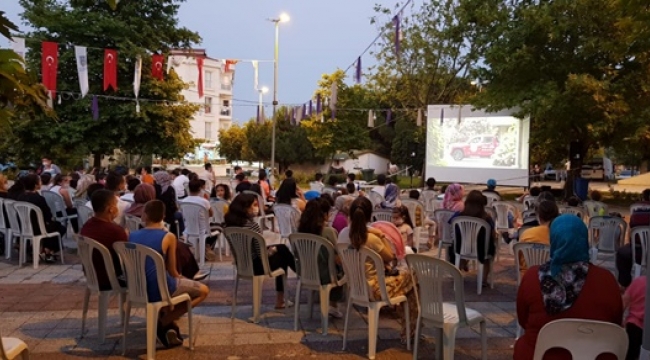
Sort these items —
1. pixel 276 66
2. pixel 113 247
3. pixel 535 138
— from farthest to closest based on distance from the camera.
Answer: pixel 276 66 → pixel 535 138 → pixel 113 247

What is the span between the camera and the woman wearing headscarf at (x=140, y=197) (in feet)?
24.8

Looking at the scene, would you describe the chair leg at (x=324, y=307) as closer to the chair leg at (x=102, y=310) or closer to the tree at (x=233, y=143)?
the chair leg at (x=102, y=310)

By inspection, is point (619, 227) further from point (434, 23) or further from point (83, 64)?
point (434, 23)

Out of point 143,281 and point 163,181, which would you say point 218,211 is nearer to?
point 163,181

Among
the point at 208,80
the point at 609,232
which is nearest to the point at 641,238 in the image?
the point at 609,232

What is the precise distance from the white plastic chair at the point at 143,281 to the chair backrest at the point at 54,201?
17.5 ft

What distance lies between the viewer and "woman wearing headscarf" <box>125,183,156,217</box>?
7.56m

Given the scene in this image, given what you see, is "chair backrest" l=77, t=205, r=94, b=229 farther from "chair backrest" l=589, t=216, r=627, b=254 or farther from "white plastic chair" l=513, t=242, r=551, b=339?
"chair backrest" l=589, t=216, r=627, b=254

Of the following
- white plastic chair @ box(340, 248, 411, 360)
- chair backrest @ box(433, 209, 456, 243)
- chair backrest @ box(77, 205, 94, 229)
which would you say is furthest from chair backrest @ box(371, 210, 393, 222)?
chair backrest @ box(77, 205, 94, 229)

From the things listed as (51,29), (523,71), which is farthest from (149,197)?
(51,29)

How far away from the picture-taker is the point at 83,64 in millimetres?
17391

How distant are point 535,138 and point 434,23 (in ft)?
25.2

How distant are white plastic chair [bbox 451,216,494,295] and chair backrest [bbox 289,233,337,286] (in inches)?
92.3

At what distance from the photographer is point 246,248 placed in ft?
18.8
